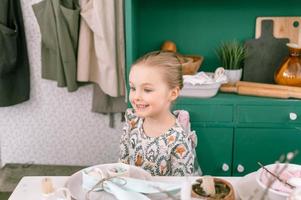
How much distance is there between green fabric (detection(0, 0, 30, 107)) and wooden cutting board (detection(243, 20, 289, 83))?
4.50 ft

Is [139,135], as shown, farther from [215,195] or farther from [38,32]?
[38,32]

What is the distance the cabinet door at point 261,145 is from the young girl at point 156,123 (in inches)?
30.7

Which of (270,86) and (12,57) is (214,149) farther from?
(12,57)

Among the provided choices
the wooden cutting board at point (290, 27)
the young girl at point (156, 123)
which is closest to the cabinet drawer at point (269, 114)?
the wooden cutting board at point (290, 27)

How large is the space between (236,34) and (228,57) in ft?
0.73

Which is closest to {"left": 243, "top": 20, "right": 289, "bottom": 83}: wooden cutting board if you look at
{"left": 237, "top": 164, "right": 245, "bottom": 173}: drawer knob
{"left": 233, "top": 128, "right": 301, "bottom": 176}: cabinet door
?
{"left": 233, "top": 128, "right": 301, "bottom": 176}: cabinet door

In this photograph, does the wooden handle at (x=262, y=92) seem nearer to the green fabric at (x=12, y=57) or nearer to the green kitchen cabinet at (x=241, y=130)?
the green kitchen cabinet at (x=241, y=130)

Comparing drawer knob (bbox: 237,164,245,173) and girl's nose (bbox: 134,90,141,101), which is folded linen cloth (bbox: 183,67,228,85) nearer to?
drawer knob (bbox: 237,164,245,173)

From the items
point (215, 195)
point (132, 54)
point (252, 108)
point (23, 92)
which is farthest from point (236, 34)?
point (215, 195)

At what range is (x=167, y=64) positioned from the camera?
1.23 metres

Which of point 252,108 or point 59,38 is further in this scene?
point 59,38

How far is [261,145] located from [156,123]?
0.93 m

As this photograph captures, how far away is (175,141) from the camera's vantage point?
130cm

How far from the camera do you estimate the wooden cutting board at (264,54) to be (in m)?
2.21
